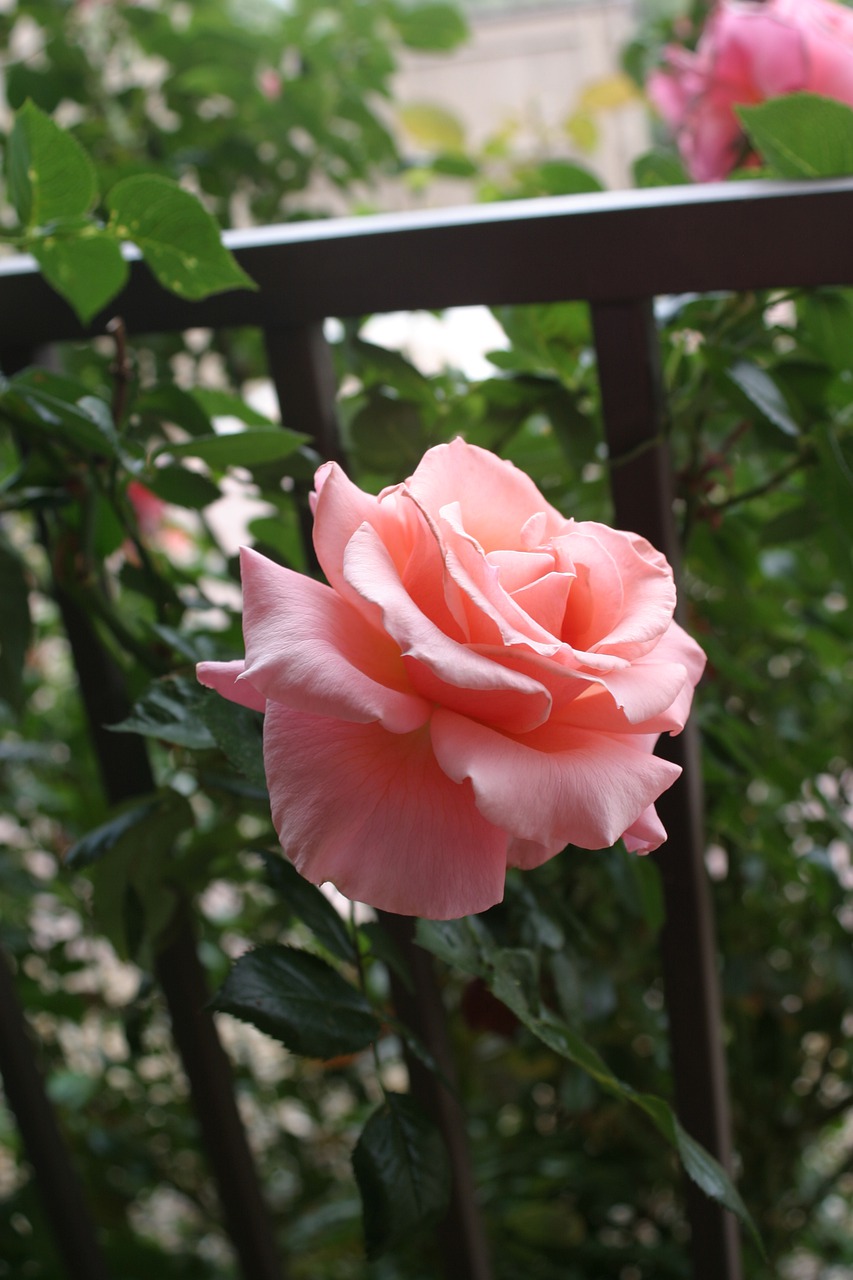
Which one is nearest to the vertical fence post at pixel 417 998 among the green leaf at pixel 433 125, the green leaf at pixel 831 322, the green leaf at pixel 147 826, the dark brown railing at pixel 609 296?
the dark brown railing at pixel 609 296

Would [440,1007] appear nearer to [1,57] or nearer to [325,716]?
[325,716]

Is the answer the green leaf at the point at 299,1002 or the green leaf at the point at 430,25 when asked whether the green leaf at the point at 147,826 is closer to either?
the green leaf at the point at 299,1002

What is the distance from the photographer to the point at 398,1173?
43cm

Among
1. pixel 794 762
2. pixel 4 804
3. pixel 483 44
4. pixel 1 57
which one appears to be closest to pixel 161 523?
pixel 4 804

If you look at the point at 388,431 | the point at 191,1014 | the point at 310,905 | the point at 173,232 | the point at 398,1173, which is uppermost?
the point at 173,232

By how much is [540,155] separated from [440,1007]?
1038mm

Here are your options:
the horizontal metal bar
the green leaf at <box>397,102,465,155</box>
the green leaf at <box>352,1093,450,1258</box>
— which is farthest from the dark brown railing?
the green leaf at <box>397,102,465,155</box>

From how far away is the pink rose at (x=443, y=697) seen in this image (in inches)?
10.5

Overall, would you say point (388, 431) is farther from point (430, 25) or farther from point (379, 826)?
point (430, 25)

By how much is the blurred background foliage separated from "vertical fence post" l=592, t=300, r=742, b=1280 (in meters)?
0.02

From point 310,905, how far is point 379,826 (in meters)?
0.15

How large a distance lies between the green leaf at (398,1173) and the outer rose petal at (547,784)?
8.6 inches

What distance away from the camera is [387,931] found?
53cm

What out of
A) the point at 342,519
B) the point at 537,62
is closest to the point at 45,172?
the point at 342,519
